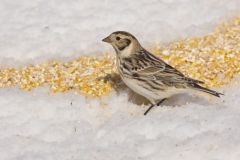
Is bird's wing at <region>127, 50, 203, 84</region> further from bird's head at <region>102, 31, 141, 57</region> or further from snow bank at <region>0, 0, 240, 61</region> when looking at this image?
snow bank at <region>0, 0, 240, 61</region>

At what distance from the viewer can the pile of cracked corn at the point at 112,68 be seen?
26.9 feet

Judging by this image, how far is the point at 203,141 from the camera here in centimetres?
669

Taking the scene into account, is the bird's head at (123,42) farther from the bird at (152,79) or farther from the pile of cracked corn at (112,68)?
the pile of cracked corn at (112,68)

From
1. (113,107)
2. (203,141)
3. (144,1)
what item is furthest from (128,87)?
(144,1)

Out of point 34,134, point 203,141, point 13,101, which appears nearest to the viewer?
point 203,141

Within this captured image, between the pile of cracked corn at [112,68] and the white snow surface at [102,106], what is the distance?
0.63 ft

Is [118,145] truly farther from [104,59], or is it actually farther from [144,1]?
[144,1]

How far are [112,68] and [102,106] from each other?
0.94 metres

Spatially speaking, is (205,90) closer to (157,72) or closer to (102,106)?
(157,72)

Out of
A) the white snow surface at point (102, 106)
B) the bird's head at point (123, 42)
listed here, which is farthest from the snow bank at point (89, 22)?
the bird's head at point (123, 42)

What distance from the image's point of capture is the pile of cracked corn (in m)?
8.21

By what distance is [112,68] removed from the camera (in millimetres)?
8664

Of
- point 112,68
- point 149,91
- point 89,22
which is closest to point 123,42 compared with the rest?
point 149,91

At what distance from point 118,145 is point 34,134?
1.03 meters
